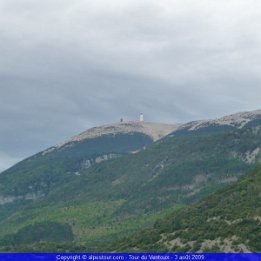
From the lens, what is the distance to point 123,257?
8888 cm

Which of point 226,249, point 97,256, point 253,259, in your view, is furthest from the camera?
point 226,249

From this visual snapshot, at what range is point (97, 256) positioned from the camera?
289 ft

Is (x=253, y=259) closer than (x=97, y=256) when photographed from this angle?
No

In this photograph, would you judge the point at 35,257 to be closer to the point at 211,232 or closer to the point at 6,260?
the point at 6,260

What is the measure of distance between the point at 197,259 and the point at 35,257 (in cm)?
2152

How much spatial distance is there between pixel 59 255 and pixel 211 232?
107 meters

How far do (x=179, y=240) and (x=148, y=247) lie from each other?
917 cm

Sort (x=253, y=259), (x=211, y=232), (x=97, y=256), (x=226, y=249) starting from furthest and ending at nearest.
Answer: (x=211, y=232) < (x=226, y=249) < (x=253, y=259) < (x=97, y=256)

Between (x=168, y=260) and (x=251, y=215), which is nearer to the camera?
(x=168, y=260)

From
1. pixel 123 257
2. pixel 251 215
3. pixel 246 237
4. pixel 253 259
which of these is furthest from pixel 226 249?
pixel 123 257

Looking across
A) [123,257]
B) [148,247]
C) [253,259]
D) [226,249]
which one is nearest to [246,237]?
[226,249]

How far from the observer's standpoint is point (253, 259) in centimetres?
9656

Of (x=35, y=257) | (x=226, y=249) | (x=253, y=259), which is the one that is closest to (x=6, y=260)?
(x=35, y=257)

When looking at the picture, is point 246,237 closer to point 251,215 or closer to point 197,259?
point 251,215
